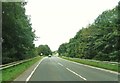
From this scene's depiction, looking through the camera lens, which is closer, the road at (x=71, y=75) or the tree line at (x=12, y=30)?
the road at (x=71, y=75)

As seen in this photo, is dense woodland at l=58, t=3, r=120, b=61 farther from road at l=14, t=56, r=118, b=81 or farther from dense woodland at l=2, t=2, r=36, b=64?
road at l=14, t=56, r=118, b=81

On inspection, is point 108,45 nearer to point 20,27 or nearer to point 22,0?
point 20,27

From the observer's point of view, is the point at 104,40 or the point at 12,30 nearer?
the point at 12,30

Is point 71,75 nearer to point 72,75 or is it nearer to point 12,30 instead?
point 72,75

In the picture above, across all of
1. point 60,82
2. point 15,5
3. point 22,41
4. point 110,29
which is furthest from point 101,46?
point 60,82

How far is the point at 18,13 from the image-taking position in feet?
136

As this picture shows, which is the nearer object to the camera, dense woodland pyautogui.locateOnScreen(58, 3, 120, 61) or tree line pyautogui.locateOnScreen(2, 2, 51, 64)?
tree line pyautogui.locateOnScreen(2, 2, 51, 64)

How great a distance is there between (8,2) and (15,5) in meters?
1.54

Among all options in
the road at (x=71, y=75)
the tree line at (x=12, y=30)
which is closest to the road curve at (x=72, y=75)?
the road at (x=71, y=75)

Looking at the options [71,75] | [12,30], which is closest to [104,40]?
[12,30]

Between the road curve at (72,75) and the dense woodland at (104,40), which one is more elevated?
the dense woodland at (104,40)

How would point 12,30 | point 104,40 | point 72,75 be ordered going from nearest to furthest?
point 72,75, point 12,30, point 104,40

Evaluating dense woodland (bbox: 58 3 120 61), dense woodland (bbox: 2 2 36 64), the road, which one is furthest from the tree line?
dense woodland (bbox: 58 3 120 61)

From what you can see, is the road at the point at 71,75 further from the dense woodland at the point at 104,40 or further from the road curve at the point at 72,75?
the dense woodland at the point at 104,40
